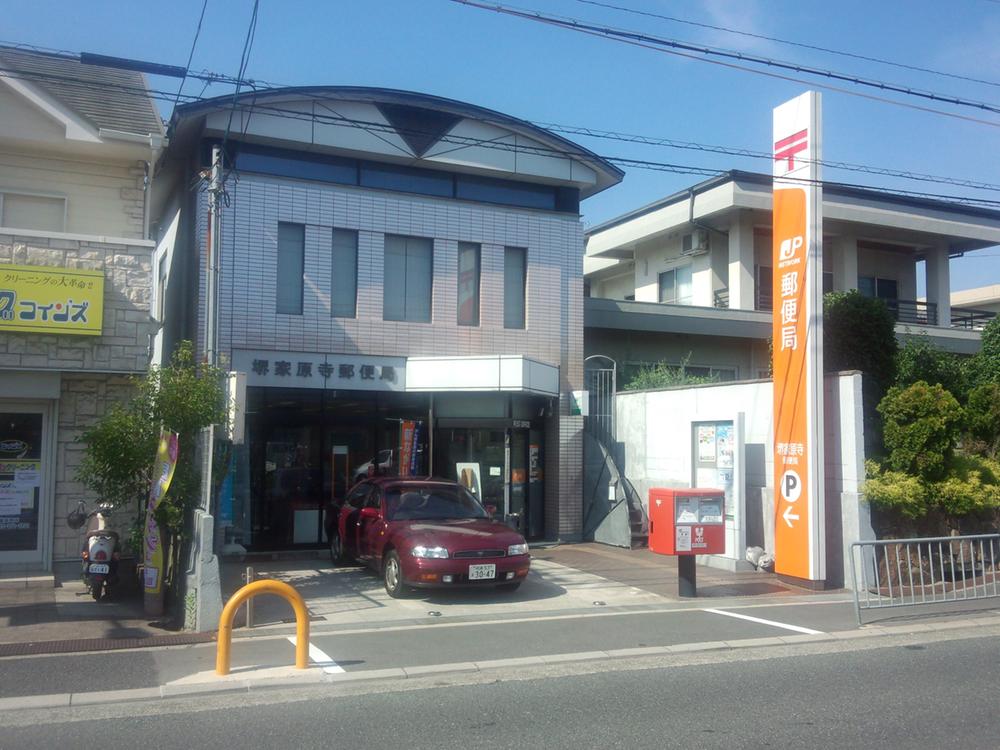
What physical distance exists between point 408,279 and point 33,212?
664 cm

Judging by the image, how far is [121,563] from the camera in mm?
12836

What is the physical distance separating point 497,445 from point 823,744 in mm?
12299

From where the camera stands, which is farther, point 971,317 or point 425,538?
point 971,317

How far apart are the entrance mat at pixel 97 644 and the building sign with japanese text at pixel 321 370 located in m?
6.92

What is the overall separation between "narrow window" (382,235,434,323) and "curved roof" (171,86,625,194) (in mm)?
1833

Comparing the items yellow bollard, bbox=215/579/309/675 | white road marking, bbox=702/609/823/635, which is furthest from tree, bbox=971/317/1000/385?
yellow bollard, bbox=215/579/309/675

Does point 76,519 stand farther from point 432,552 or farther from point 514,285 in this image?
point 514,285

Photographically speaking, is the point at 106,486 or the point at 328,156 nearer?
the point at 106,486

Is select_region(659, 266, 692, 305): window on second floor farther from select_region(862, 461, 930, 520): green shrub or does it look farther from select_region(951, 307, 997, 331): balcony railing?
select_region(862, 461, 930, 520): green shrub

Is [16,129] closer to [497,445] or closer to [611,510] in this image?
[497,445]

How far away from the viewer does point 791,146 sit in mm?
14352

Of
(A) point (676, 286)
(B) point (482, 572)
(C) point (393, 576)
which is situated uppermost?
(A) point (676, 286)

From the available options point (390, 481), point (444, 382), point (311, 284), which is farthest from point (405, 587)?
point (311, 284)

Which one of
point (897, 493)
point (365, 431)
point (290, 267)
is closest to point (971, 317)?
point (897, 493)
